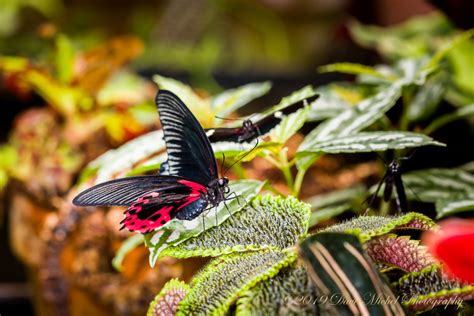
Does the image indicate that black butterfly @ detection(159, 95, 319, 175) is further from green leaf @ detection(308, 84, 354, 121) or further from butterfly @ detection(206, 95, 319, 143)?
green leaf @ detection(308, 84, 354, 121)

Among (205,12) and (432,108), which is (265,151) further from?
(205,12)

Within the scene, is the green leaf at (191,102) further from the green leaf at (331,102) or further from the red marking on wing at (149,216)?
the red marking on wing at (149,216)

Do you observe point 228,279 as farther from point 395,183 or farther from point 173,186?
point 395,183

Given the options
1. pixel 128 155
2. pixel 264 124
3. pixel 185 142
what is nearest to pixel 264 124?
pixel 264 124

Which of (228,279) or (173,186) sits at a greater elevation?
(173,186)

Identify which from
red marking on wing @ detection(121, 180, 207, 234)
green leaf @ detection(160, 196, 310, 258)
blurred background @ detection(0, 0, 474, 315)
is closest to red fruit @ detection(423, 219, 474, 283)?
green leaf @ detection(160, 196, 310, 258)

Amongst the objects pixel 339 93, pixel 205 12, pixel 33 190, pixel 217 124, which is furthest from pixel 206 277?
pixel 205 12
